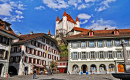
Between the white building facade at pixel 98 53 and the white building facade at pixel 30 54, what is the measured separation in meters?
10.6

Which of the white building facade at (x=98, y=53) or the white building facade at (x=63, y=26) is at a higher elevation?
the white building facade at (x=63, y=26)

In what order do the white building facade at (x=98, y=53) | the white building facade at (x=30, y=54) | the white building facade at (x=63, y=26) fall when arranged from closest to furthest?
the white building facade at (x=98, y=53), the white building facade at (x=30, y=54), the white building facade at (x=63, y=26)

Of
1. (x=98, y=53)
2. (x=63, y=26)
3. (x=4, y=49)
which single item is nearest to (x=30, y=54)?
(x=4, y=49)

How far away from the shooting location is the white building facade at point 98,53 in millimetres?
31906

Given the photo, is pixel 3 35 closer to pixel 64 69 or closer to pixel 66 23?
pixel 64 69

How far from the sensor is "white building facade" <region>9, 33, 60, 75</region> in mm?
33906

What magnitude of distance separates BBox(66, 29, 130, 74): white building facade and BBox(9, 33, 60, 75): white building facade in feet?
34.7

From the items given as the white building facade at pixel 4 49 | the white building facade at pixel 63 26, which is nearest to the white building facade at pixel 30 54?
the white building facade at pixel 4 49

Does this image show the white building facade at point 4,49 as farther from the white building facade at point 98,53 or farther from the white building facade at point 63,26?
the white building facade at point 63,26

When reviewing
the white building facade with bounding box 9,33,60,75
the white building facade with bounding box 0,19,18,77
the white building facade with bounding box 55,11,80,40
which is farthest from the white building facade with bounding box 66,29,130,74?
the white building facade with bounding box 55,11,80,40

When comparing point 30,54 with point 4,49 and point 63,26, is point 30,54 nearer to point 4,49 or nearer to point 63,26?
point 4,49

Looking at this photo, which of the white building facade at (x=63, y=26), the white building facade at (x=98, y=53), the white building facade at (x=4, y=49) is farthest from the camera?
the white building facade at (x=63, y=26)

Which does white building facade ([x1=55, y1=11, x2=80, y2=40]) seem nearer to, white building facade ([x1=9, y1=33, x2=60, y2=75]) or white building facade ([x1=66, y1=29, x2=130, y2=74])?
white building facade ([x1=9, y1=33, x2=60, y2=75])

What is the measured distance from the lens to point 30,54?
3703 centimetres
